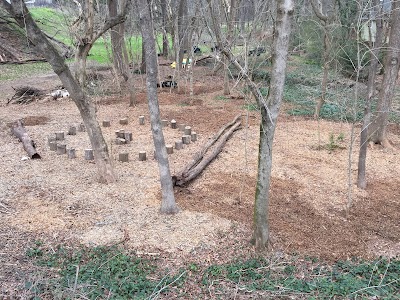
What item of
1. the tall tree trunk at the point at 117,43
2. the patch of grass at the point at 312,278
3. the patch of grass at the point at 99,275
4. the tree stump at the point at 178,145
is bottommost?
the patch of grass at the point at 312,278

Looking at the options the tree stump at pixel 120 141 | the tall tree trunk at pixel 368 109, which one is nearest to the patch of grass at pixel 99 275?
the tall tree trunk at pixel 368 109

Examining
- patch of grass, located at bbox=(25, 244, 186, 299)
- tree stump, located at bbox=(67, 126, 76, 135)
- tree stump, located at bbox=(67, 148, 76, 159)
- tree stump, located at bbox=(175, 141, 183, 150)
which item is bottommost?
patch of grass, located at bbox=(25, 244, 186, 299)

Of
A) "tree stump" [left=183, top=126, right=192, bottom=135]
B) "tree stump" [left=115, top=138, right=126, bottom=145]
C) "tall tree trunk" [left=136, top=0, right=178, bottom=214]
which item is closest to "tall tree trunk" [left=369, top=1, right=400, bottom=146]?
"tree stump" [left=183, top=126, right=192, bottom=135]

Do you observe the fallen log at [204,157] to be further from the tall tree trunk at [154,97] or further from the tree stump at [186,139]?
the tall tree trunk at [154,97]

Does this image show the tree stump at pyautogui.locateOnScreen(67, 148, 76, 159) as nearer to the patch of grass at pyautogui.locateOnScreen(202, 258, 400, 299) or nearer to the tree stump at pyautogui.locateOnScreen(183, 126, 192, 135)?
the tree stump at pyautogui.locateOnScreen(183, 126, 192, 135)

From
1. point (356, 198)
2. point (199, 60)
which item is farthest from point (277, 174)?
point (199, 60)

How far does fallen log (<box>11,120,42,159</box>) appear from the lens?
7.55m

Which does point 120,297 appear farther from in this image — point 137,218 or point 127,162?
point 127,162

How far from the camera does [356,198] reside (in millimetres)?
6176

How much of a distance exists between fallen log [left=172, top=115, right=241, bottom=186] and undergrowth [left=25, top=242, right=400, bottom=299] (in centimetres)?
202

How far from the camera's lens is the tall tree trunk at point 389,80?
8.02 meters

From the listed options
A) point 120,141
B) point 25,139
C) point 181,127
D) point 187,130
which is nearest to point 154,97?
point 120,141

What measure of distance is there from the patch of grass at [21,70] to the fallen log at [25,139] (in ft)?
26.4

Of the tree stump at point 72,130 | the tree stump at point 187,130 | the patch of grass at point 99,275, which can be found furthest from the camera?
the tree stump at point 72,130
